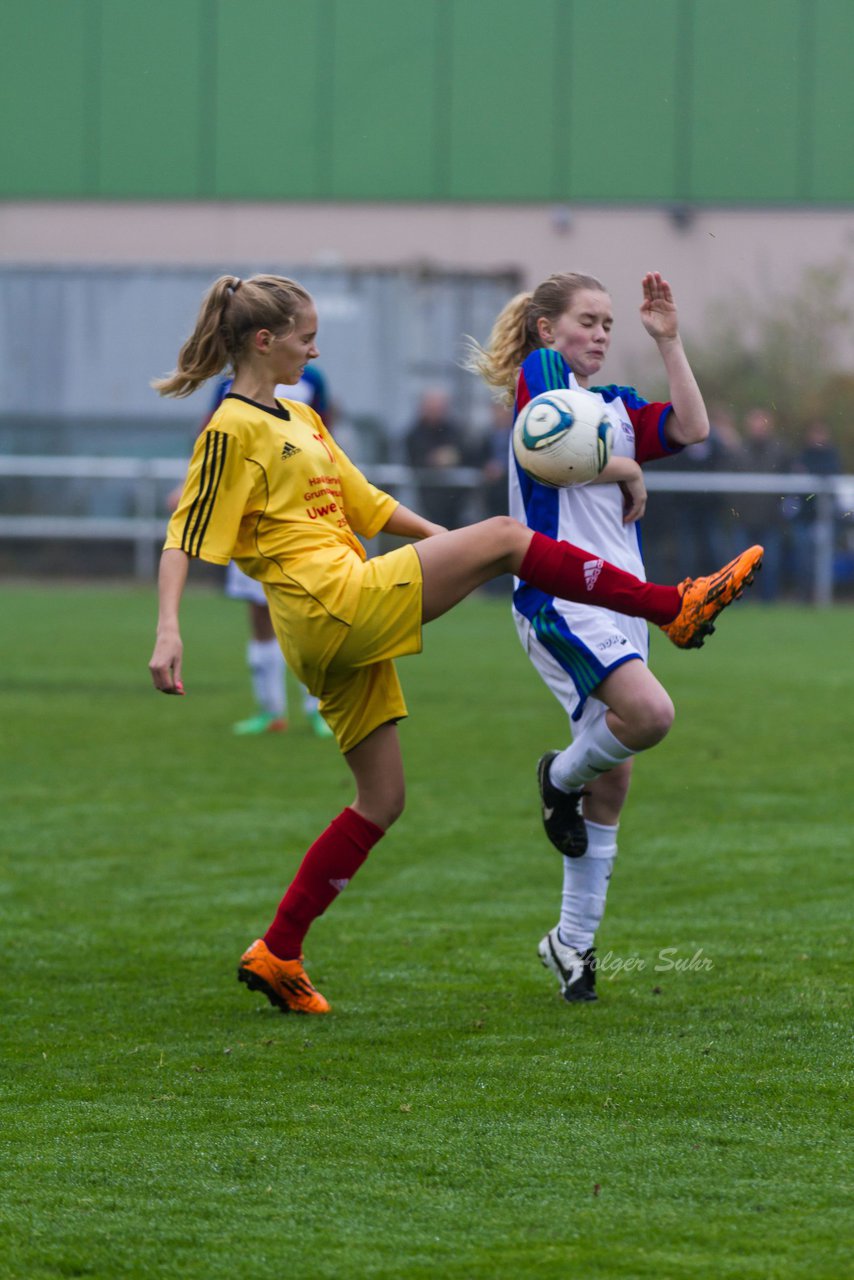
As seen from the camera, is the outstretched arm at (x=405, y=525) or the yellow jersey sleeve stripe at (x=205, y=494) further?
the outstretched arm at (x=405, y=525)

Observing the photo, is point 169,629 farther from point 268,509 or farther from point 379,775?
point 379,775

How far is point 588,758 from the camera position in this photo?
4.38m

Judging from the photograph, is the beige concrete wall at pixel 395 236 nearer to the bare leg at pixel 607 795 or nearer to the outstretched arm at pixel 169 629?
the bare leg at pixel 607 795

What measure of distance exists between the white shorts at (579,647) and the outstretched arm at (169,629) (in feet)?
2.81

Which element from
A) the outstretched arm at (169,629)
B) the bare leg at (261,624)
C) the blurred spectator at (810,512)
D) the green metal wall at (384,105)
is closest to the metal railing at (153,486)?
the blurred spectator at (810,512)

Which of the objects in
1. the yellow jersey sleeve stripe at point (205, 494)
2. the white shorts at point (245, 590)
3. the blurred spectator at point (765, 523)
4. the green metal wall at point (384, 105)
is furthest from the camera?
the green metal wall at point (384, 105)

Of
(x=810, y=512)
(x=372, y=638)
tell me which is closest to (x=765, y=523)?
(x=810, y=512)

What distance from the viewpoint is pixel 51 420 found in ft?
72.4

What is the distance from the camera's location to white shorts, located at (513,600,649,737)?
14.1ft

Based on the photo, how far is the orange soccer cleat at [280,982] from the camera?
4441 millimetres

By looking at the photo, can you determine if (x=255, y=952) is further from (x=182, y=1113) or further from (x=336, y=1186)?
(x=336, y=1186)

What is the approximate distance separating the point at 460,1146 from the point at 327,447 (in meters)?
1.90

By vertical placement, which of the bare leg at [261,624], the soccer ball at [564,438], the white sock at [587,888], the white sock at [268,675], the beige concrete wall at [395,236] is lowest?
the white sock at [268,675]

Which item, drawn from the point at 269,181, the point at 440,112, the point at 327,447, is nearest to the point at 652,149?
the point at 440,112
